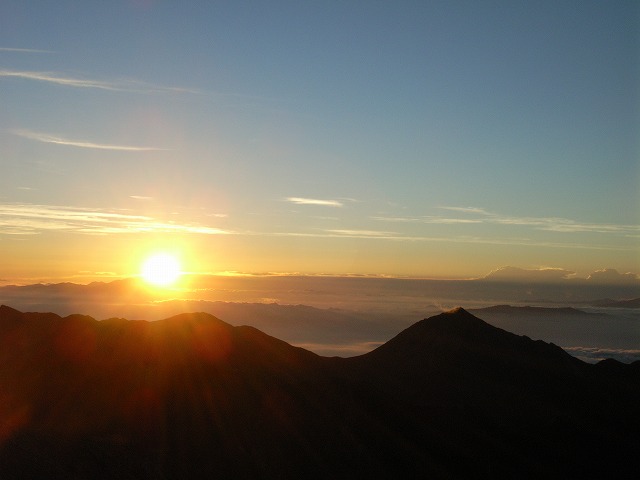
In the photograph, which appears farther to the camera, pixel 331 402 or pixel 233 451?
pixel 331 402

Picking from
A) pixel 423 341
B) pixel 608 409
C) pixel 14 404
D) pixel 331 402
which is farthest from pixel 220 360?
pixel 608 409

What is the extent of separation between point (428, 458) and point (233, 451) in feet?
50.4

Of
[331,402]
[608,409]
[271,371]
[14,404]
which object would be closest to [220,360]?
[271,371]

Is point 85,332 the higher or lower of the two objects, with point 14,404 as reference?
higher

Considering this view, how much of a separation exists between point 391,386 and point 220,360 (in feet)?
53.5

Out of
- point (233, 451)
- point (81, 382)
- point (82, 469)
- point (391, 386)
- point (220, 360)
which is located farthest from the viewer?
point (391, 386)

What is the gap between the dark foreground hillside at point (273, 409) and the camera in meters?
48.2

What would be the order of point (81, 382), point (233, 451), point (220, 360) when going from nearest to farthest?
1. point (233, 451)
2. point (81, 382)
3. point (220, 360)

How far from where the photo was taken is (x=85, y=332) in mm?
60438

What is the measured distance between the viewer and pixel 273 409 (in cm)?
5469

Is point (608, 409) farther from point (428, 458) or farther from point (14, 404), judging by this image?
point (14, 404)

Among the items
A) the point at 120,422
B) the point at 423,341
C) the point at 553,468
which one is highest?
the point at 423,341

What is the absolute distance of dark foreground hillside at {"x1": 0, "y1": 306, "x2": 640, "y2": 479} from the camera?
48219 millimetres

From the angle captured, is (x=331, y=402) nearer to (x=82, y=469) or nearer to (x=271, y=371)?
(x=271, y=371)
